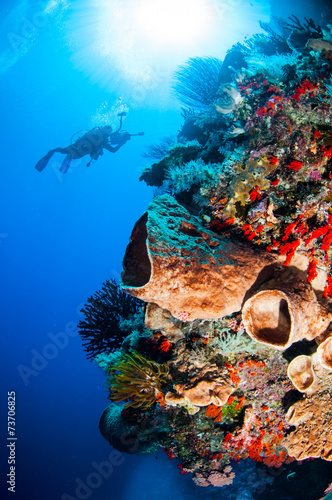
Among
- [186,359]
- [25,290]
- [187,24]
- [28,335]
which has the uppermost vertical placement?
[25,290]

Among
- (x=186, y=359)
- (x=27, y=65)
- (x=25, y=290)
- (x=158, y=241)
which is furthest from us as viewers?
(x=25, y=290)

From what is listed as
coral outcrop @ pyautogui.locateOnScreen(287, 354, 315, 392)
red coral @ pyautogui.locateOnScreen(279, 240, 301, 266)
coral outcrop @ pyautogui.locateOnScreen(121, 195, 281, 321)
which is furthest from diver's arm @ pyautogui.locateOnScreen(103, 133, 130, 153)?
coral outcrop @ pyautogui.locateOnScreen(287, 354, 315, 392)

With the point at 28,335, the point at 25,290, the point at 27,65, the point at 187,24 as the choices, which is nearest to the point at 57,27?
the point at 27,65

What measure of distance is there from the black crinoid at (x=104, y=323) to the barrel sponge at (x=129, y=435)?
1489mm

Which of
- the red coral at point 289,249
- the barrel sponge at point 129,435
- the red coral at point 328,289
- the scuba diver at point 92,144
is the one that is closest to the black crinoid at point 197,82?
the scuba diver at point 92,144

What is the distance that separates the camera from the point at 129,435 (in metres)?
4.77

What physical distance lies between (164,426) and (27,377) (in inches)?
2497

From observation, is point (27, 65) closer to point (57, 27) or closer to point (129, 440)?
point (57, 27)

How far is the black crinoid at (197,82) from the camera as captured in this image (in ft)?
29.7

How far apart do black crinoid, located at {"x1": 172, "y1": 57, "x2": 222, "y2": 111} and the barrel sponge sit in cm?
1002

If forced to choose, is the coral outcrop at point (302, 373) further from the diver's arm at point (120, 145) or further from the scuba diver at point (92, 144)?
the diver's arm at point (120, 145)

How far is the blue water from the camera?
27125 millimetres

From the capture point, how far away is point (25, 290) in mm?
77750

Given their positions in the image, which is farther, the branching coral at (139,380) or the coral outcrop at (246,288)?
the branching coral at (139,380)
